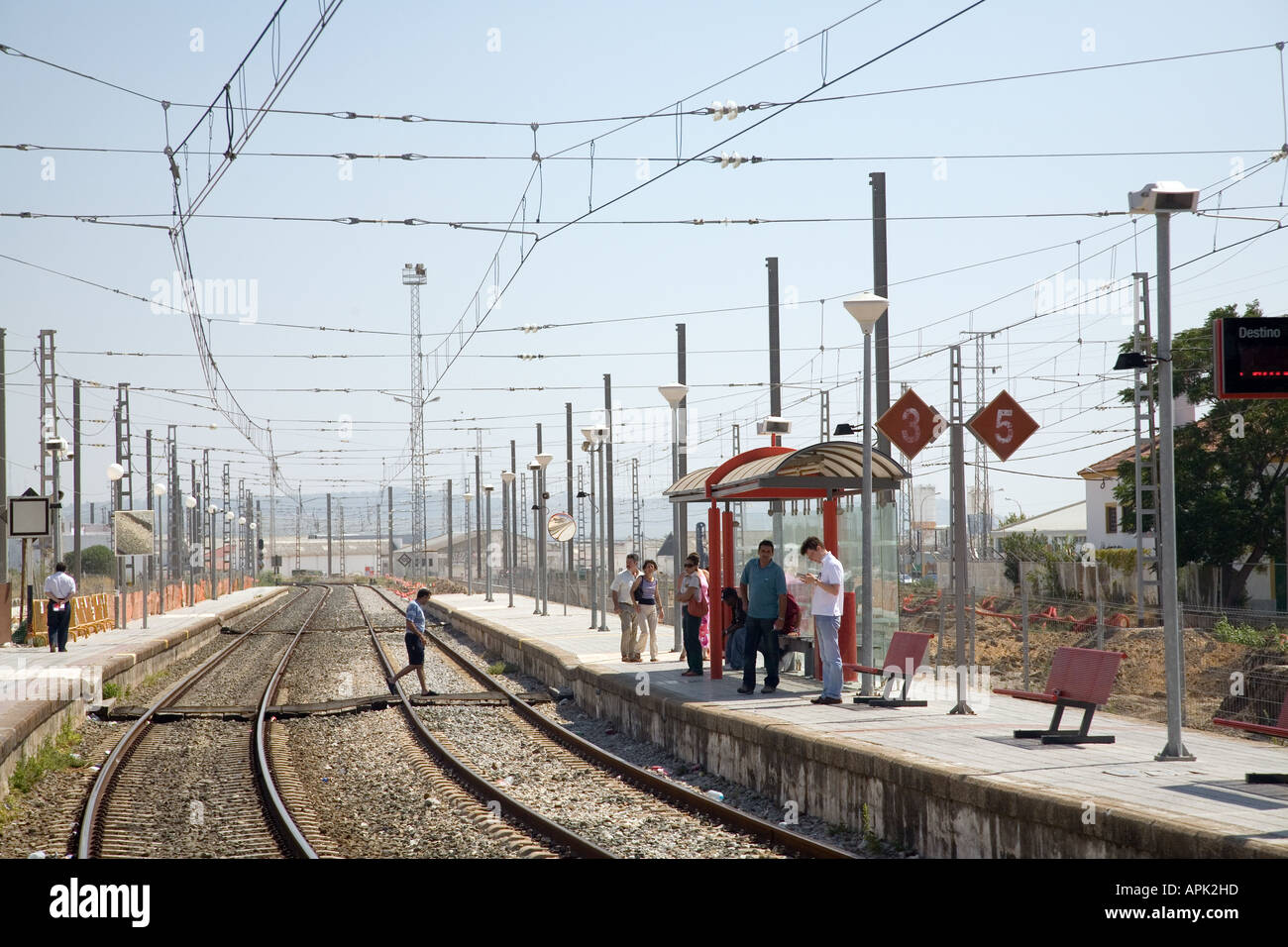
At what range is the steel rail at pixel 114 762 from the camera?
1066 centimetres

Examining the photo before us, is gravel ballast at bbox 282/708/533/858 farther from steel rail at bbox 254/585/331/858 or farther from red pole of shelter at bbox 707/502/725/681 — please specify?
red pole of shelter at bbox 707/502/725/681

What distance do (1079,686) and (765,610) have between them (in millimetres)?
4791

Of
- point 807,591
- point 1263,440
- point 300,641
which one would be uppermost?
point 1263,440

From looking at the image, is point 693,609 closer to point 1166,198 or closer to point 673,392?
point 673,392

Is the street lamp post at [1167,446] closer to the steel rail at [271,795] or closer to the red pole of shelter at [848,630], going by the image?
the red pole of shelter at [848,630]

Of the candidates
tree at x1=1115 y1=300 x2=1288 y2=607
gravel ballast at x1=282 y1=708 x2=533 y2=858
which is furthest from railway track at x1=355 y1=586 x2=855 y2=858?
tree at x1=1115 y1=300 x2=1288 y2=607

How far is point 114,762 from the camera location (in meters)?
14.5

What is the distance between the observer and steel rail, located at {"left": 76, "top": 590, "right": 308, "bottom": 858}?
10.7 metres

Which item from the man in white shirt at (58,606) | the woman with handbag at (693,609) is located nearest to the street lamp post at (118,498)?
the man in white shirt at (58,606)

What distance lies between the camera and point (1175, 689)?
9914 mm

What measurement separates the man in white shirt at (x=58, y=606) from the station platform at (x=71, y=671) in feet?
1.33
